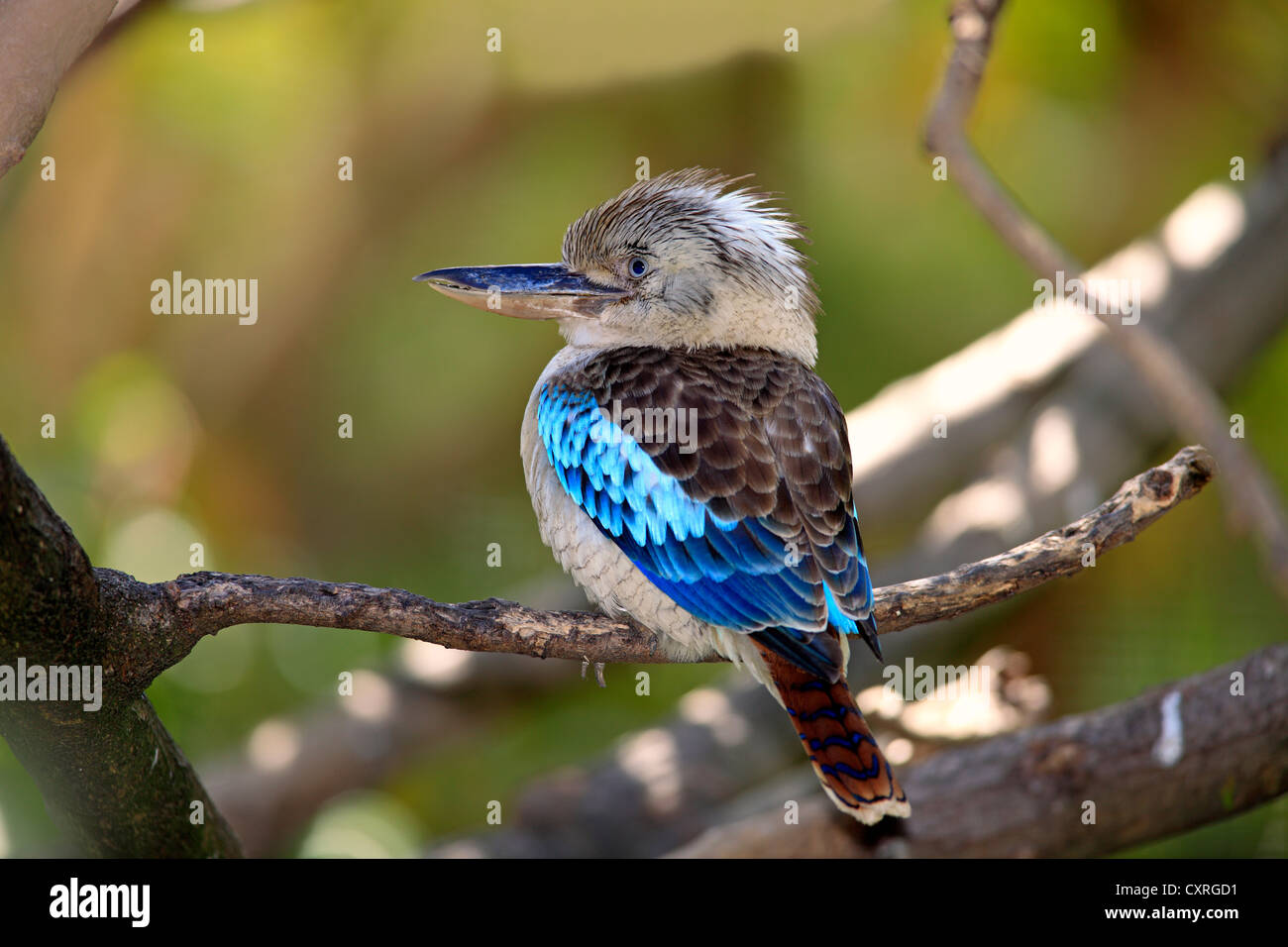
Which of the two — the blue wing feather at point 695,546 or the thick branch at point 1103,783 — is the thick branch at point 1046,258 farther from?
the blue wing feather at point 695,546

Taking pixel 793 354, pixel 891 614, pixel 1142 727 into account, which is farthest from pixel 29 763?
pixel 1142 727

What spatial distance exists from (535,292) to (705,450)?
680 mm

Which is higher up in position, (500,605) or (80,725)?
(500,605)

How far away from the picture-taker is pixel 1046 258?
3.28 m

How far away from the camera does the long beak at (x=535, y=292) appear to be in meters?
2.72

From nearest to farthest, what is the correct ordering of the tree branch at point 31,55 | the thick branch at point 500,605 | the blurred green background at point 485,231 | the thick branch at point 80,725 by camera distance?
1. the thick branch at point 80,725
2. the tree branch at point 31,55
3. the thick branch at point 500,605
4. the blurred green background at point 485,231

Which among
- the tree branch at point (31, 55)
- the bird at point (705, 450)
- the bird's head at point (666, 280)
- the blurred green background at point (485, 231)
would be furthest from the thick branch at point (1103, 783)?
the tree branch at point (31, 55)

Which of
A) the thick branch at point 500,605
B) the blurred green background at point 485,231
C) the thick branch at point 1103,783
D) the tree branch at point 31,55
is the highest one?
the blurred green background at point 485,231

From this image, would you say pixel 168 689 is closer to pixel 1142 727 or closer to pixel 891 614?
pixel 891 614

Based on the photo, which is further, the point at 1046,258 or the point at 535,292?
the point at 1046,258

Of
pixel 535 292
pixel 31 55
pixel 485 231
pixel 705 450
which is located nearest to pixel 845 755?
pixel 705 450

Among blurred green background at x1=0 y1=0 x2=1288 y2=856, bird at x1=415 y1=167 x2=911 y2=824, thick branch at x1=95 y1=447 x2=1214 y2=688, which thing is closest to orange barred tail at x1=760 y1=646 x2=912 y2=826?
bird at x1=415 y1=167 x2=911 y2=824

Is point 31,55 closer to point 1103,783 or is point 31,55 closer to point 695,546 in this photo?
point 695,546

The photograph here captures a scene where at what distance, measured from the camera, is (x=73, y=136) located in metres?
4.63
